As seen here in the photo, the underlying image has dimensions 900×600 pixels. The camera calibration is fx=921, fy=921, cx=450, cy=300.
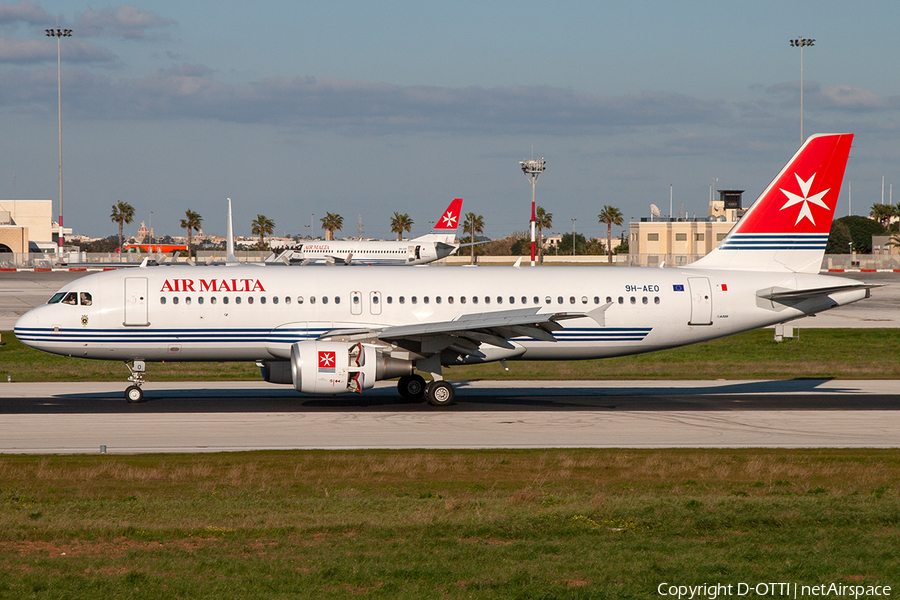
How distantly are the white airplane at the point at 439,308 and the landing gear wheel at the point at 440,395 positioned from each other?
3 centimetres

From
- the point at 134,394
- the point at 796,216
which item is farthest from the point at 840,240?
the point at 134,394

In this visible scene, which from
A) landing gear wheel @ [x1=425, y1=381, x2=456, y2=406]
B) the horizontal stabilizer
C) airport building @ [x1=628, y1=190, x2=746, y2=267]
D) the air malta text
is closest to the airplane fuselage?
the air malta text

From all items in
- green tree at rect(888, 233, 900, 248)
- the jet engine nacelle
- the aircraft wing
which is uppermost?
green tree at rect(888, 233, 900, 248)

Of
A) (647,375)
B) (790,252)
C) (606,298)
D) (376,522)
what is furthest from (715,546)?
(647,375)

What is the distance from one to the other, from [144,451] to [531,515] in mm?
11250

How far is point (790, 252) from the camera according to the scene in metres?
33.3

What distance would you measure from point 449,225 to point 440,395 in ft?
316

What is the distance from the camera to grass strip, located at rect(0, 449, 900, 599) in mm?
11133

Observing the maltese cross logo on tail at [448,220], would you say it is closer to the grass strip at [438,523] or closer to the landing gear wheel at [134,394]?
the landing gear wheel at [134,394]

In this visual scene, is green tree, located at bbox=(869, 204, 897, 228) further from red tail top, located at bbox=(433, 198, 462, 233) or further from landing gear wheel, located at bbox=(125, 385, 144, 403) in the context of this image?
landing gear wheel, located at bbox=(125, 385, 144, 403)

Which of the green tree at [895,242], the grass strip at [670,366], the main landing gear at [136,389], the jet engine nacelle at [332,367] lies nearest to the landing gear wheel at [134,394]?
the main landing gear at [136,389]

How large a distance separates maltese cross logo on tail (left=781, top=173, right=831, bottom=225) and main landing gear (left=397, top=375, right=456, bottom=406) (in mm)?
14133

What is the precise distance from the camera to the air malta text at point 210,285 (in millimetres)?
29781

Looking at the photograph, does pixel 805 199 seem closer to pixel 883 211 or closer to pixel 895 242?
pixel 895 242
